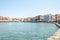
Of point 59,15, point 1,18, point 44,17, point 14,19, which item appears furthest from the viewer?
point 14,19

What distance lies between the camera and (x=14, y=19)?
116m

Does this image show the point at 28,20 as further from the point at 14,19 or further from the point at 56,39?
the point at 56,39

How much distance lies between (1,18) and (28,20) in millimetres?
18763

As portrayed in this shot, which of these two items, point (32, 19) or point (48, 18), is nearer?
point (48, 18)

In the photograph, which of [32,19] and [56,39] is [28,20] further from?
[56,39]

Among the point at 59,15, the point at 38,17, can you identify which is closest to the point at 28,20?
the point at 38,17

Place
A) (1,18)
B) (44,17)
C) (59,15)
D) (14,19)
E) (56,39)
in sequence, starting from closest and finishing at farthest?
(56,39)
(59,15)
(44,17)
(1,18)
(14,19)

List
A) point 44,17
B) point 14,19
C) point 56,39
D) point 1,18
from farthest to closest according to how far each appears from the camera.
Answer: point 14,19, point 1,18, point 44,17, point 56,39

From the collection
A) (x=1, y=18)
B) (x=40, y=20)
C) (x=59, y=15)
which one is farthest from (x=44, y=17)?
(x=1, y=18)

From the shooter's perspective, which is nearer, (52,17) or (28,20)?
(52,17)

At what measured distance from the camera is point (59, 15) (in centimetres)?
8244

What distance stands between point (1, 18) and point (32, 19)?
21466 millimetres

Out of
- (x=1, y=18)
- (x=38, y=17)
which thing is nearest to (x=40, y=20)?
(x=38, y=17)

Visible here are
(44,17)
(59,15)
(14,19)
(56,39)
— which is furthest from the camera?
(14,19)
